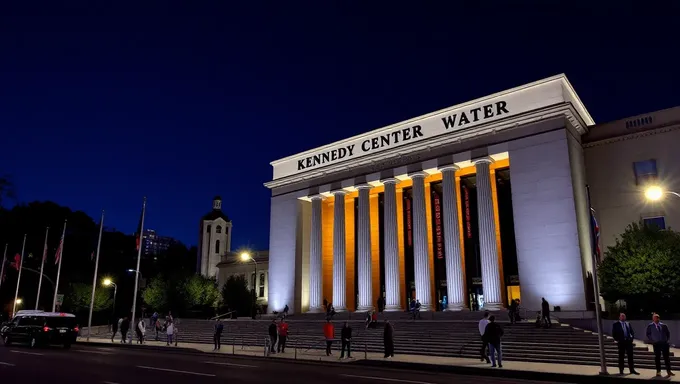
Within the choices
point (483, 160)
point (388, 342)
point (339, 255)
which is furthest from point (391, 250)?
point (388, 342)

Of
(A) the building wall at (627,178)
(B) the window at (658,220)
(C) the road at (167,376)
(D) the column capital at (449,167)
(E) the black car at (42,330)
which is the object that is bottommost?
(C) the road at (167,376)

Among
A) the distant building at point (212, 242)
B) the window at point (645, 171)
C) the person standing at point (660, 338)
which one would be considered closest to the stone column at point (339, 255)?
the window at point (645, 171)

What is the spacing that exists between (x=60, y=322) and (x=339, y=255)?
2354cm

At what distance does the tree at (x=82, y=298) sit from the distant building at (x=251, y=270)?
18.2 metres

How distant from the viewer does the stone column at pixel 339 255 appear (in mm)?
44438

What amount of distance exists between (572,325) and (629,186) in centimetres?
1322

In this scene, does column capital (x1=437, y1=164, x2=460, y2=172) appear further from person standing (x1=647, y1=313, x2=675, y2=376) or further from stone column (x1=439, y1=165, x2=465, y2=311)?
person standing (x1=647, y1=313, x2=675, y2=376)

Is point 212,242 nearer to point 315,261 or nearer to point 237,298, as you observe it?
point 237,298

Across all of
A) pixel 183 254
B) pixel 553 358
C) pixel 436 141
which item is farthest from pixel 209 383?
pixel 183 254

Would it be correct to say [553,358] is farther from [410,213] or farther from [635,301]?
[410,213]

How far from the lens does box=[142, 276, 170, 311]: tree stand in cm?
6147

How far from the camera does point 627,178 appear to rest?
113 feet

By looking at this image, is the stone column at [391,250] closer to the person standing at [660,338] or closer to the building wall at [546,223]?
the building wall at [546,223]

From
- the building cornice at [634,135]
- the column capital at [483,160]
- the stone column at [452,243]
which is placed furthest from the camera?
the column capital at [483,160]
